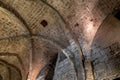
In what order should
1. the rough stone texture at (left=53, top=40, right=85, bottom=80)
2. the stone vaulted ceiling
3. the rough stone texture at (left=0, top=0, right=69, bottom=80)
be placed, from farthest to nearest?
1. the rough stone texture at (left=0, top=0, right=69, bottom=80)
2. the stone vaulted ceiling
3. the rough stone texture at (left=53, top=40, right=85, bottom=80)

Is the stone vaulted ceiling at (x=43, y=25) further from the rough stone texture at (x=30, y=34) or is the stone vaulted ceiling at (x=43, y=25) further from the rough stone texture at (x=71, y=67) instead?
the rough stone texture at (x=71, y=67)

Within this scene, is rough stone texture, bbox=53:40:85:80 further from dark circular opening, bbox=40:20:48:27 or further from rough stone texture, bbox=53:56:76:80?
dark circular opening, bbox=40:20:48:27

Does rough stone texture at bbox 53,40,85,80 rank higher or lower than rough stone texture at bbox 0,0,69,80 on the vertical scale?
lower

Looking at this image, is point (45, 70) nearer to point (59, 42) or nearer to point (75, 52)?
point (59, 42)

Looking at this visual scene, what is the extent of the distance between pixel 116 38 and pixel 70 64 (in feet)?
7.06

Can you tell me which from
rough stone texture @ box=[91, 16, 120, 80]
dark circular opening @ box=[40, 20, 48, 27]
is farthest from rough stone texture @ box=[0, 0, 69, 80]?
rough stone texture @ box=[91, 16, 120, 80]

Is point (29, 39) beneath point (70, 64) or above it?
above

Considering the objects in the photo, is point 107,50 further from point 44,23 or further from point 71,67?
point 44,23

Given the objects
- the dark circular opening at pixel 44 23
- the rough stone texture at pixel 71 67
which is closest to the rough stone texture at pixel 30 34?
the dark circular opening at pixel 44 23

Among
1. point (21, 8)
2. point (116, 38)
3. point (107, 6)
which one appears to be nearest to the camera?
point (116, 38)

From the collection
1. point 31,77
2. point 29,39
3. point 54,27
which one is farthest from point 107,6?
point 31,77

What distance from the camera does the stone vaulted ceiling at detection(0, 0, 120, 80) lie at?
8.39 m

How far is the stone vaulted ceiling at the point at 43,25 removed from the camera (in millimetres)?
8391

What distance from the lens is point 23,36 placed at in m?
9.82
